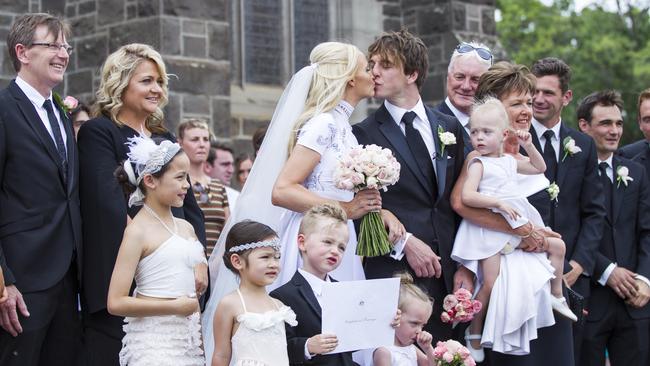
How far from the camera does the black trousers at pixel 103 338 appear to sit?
6.37 m

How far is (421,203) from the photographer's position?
23.2ft

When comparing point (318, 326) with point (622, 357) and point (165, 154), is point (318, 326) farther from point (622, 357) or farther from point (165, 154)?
point (622, 357)

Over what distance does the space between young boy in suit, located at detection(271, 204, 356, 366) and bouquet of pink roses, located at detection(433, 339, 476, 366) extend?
52 cm

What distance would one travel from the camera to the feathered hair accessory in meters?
6.15

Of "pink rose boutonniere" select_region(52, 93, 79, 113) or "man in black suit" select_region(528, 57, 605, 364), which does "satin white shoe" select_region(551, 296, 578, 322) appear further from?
"pink rose boutonniere" select_region(52, 93, 79, 113)

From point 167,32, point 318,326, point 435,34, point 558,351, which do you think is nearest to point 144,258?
point 318,326

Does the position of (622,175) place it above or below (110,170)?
below

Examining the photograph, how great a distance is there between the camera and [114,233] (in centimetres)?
652

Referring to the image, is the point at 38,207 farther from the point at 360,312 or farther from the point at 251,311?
the point at 360,312

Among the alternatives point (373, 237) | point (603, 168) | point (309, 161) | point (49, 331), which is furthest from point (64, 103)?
point (603, 168)

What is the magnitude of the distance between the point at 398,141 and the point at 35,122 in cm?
208

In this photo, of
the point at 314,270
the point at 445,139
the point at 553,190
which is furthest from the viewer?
the point at 553,190

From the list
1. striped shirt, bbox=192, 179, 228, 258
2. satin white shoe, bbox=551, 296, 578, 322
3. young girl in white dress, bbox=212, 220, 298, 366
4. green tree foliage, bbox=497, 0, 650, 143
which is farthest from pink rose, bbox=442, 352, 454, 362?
green tree foliage, bbox=497, 0, 650, 143

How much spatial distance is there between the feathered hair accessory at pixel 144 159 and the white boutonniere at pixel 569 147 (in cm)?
307
